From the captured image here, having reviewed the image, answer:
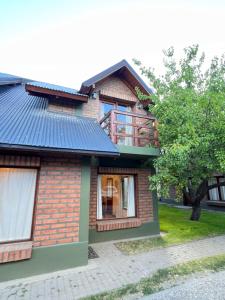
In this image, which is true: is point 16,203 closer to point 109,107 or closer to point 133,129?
point 133,129

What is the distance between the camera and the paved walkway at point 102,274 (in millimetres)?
3539

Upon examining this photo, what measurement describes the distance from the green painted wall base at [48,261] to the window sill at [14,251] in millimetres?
160

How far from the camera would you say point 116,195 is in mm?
7734

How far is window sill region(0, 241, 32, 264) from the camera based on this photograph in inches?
157

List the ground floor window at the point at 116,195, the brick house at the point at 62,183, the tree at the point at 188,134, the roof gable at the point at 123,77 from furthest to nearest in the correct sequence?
the roof gable at the point at 123,77, the ground floor window at the point at 116,195, the tree at the point at 188,134, the brick house at the point at 62,183

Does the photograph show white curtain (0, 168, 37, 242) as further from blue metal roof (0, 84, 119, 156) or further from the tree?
the tree

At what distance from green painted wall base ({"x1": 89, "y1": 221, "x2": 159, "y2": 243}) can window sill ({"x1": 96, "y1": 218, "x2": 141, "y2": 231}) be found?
0.18m

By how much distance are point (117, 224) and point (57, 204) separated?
10.1 feet

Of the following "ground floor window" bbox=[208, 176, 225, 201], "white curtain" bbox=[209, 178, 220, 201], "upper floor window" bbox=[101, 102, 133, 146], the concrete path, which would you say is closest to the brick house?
"upper floor window" bbox=[101, 102, 133, 146]

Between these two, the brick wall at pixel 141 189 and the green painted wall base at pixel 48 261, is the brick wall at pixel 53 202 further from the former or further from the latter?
the brick wall at pixel 141 189

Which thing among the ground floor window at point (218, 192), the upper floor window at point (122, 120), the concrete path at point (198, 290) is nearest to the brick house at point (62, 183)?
the upper floor window at point (122, 120)

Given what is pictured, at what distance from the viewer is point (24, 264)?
13.7 ft

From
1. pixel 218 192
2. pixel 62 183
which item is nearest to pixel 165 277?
pixel 62 183

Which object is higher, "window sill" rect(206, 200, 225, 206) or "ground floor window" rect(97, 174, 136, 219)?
"ground floor window" rect(97, 174, 136, 219)
